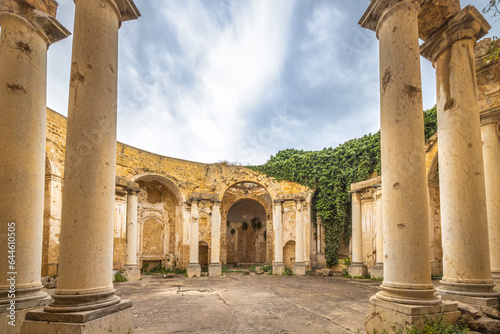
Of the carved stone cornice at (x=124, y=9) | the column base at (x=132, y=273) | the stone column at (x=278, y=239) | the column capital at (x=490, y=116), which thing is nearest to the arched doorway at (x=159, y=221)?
the column base at (x=132, y=273)

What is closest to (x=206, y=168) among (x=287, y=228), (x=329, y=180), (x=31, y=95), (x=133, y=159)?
(x=133, y=159)

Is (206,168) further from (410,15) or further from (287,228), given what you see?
(410,15)

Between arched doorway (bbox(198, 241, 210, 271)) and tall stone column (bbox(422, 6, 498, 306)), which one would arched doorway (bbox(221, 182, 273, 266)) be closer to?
arched doorway (bbox(198, 241, 210, 271))

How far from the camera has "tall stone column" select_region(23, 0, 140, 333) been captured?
3502 mm

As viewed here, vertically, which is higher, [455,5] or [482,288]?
[455,5]

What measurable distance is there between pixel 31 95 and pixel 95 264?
2697mm

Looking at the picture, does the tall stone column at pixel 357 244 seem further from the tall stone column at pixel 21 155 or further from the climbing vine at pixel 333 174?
the tall stone column at pixel 21 155

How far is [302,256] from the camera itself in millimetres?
18219

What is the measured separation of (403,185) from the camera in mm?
4059

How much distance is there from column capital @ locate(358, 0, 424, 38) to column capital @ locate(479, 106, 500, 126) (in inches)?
141

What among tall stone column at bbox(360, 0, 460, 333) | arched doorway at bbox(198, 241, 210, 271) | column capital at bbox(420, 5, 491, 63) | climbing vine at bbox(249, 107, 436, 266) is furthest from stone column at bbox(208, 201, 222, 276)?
column capital at bbox(420, 5, 491, 63)

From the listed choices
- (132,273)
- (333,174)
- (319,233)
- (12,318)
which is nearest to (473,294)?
(12,318)

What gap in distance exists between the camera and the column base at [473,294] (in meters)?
4.64

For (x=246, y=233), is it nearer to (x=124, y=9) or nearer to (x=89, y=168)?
(x=124, y=9)
